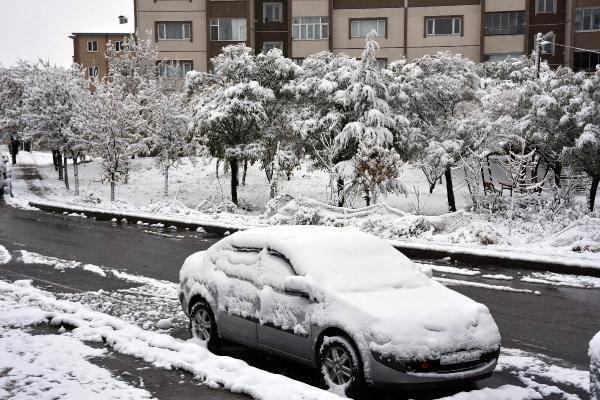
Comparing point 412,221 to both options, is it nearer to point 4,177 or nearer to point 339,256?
point 339,256

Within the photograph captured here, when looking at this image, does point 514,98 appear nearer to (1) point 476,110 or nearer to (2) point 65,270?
(1) point 476,110

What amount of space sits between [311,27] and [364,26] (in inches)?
164

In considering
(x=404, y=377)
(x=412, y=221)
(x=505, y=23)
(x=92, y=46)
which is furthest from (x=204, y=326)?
(x=92, y=46)

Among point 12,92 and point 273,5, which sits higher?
point 273,5

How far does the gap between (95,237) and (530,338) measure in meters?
13.9

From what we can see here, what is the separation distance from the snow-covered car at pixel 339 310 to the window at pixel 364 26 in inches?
1701

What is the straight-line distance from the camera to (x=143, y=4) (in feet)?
164

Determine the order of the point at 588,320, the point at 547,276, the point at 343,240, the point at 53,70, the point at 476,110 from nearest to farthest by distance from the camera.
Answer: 1. the point at 343,240
2. the point at 588,320
3. the point at 547,276
4. the point at 476,110
5. the point at 53,70

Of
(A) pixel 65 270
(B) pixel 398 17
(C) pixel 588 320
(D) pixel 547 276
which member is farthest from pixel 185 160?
(C) pixel 588 320

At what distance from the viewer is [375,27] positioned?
48938 millimetres

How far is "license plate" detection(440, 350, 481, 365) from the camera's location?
6.02 meters

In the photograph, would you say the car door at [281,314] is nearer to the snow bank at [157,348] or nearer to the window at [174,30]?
the snow bank at [157,348]

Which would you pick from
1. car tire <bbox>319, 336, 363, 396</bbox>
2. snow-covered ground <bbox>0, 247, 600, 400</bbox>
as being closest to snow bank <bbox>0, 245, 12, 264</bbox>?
snow-covered ground <bbox>0, 247, 600, 400</bbox>

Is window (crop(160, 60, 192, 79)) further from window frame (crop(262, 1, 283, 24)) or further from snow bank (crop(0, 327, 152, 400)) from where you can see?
snow bank (crop(0, 327, 152, 400))
